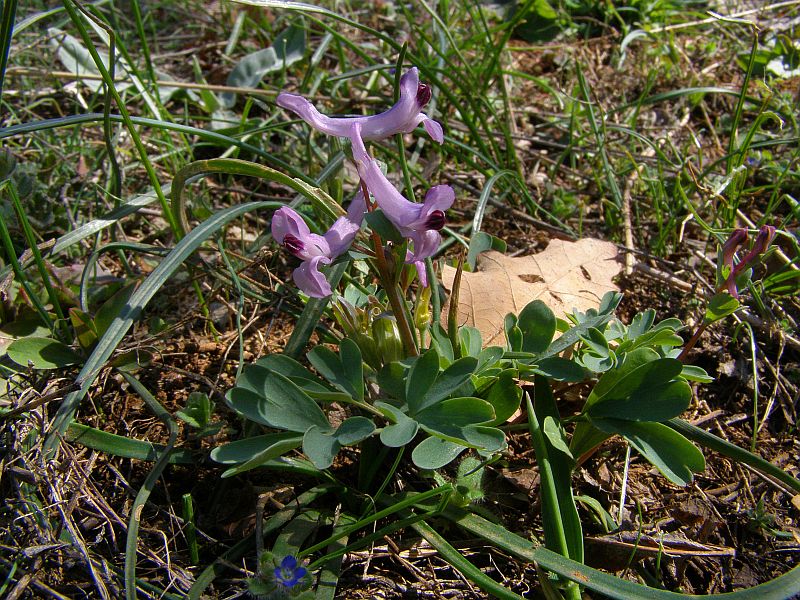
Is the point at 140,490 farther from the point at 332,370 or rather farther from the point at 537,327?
the point at 537,327

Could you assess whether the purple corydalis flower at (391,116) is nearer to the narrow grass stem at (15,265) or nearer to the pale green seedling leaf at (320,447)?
the pale green seedling leaf at (320,447)

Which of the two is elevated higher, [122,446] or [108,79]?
[108,79]

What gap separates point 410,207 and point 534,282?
865 mm

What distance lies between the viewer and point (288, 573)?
137 centimetres

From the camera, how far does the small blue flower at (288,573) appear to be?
133cm

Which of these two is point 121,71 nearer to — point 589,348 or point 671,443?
point 589,348

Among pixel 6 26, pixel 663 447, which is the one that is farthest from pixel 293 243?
pixel 6 26

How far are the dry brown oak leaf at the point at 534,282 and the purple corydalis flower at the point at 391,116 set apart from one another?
26.1 inches

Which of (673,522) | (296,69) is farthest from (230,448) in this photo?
(296,69)

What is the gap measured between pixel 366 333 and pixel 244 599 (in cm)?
68

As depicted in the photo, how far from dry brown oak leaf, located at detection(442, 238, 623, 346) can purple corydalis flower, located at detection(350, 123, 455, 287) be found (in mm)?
608

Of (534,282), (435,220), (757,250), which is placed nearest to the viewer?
(435,220)

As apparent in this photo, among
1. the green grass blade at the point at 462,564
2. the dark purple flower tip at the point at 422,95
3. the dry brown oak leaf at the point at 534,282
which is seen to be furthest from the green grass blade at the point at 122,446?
the dark purple flower tip at the point at 422,95

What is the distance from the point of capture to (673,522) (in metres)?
1.65
